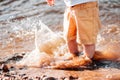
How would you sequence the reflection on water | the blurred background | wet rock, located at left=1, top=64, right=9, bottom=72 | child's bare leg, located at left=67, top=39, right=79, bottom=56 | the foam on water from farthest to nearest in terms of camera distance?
the blurred background < the reflection on water < child's bare leg, located at left=67, top=39, right=79, bottom=56 < the foam on water < wet rock, located at left=1, top=64, right=9, bottom=72

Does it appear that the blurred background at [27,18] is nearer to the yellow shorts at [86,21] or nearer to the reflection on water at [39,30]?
the reflection on water at [39,30]

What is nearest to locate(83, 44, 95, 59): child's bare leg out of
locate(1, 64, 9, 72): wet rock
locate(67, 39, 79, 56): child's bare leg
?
locate(67, 39, 79, 56): child's bare leg

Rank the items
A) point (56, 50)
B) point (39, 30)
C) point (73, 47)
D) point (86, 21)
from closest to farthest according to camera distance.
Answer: point (86, 21), point (73, 47), point (56, 50), point (39, 30)

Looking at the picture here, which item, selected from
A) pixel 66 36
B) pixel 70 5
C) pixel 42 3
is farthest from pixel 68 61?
pixel 42 3

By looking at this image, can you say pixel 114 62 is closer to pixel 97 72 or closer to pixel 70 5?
pixel 97 72

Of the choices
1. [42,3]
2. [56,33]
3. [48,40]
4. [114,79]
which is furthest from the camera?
[42,3]

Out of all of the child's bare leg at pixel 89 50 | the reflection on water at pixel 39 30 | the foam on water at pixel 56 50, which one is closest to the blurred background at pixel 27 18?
the reflection on water at pixel 39 30

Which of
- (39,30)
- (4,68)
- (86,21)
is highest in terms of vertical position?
(86,21)

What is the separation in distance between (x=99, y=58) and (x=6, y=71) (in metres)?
1.18

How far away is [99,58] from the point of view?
4.22 m

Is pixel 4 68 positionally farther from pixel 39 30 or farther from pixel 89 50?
pixel 39 30

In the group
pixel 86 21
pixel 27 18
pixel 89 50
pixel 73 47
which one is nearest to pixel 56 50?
pixel 73 47

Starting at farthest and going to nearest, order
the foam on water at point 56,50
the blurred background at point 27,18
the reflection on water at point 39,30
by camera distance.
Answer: the blurred background at point 27,18 < the reflection on water at point 39,30 < the foam on water at point 56,50

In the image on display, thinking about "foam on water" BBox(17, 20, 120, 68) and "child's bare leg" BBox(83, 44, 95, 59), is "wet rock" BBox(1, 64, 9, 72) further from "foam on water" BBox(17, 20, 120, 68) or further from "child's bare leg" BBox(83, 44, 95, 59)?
"child's bare leg" BBox(83, 44, 95, 59)
